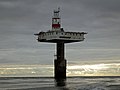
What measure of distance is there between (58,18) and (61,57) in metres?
11.0

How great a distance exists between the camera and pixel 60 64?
97.0 meters

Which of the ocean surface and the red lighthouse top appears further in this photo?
the red lighthouse top

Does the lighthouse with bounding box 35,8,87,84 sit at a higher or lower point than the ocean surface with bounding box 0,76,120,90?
higher

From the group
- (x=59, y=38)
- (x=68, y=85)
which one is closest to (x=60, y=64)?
(x=59, y=38)

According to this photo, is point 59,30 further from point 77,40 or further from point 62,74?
point 62,74

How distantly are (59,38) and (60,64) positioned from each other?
24.3 ft

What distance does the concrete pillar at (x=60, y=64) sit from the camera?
9644cm

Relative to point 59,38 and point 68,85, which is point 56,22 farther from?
point 68,85

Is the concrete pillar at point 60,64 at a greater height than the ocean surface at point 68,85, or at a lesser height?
greater

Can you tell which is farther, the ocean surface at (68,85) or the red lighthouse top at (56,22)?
the red lighthouse top at (56,22)

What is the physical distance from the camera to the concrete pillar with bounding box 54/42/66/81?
96.4m

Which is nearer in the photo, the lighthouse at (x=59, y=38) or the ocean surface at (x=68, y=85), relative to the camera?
the ocean surface at (x=68, y=85)

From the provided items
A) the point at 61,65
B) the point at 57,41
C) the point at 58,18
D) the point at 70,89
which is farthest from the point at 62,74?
the point at 70,89

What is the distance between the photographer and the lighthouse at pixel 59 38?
95.1 meters
